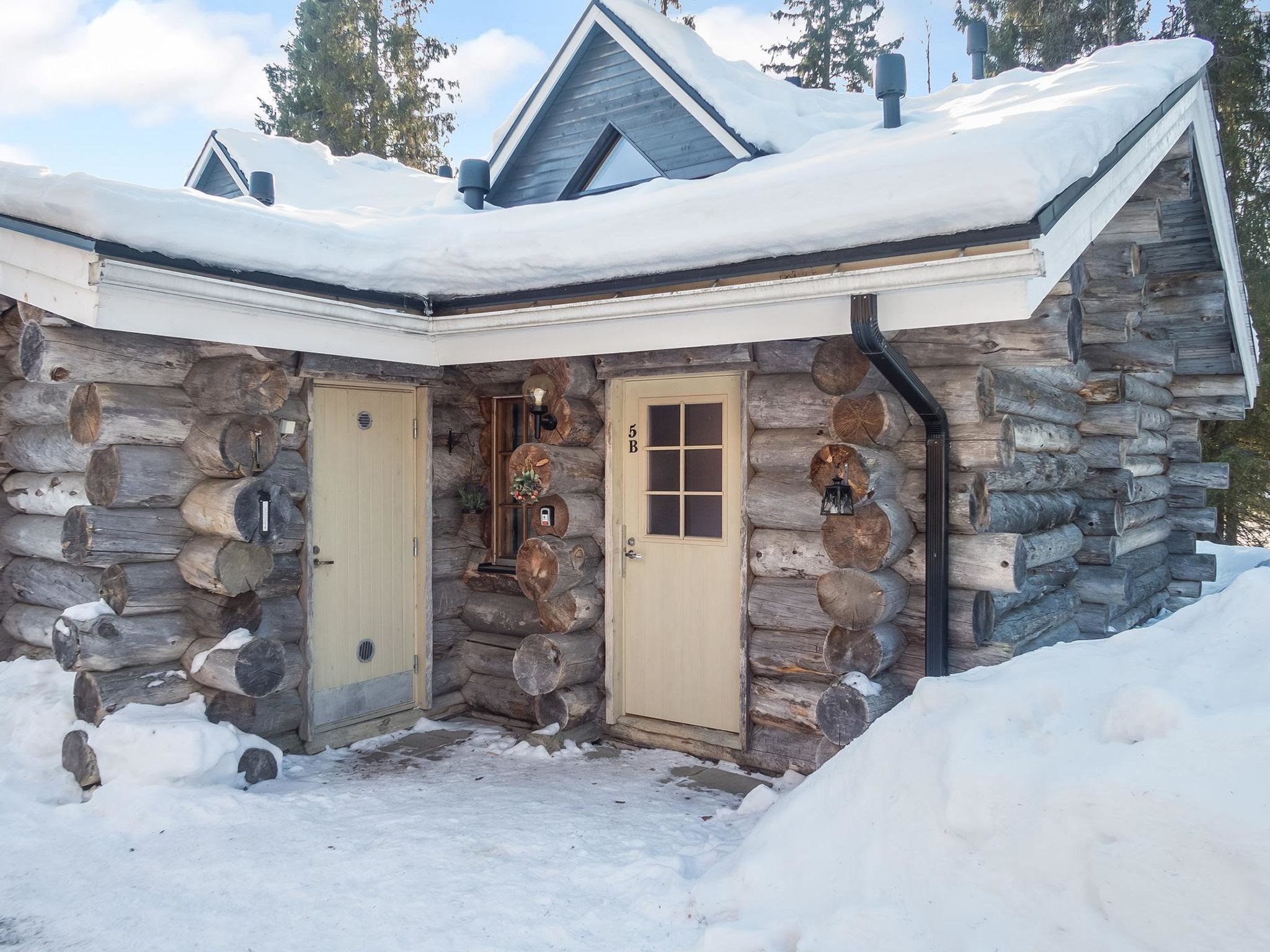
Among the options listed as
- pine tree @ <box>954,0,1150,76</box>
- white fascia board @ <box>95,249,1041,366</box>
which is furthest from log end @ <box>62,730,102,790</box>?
pine tree @ <box>954,0,1150,76</box>

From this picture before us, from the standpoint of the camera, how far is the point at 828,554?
16.1 feet

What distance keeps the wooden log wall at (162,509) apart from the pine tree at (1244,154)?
13926mm

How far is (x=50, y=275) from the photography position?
174 inches

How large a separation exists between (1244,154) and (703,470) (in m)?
13.8

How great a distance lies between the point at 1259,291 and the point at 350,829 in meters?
14.8

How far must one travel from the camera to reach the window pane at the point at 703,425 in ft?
19.0

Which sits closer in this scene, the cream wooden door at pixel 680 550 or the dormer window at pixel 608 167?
the cream wooden door at pixel 680 550

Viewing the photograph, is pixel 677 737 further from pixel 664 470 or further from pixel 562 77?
pixel 562 77

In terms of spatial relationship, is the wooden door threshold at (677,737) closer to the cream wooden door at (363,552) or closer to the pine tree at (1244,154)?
the cream wooden door at (363,552)

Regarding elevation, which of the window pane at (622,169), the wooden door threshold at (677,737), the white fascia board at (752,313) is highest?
the window pane at (622,169)

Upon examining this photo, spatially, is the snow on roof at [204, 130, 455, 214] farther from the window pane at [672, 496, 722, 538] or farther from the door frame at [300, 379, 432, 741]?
the window pane at [672, 496, 722, 538]

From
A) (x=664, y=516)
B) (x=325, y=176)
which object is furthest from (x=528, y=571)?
(x=325, y=176)

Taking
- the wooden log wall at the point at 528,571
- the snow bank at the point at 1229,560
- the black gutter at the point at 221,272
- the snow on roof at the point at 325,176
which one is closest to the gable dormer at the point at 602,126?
the snow on roof at the point at 325,176

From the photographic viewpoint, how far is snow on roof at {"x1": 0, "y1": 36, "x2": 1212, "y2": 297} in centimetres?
390
